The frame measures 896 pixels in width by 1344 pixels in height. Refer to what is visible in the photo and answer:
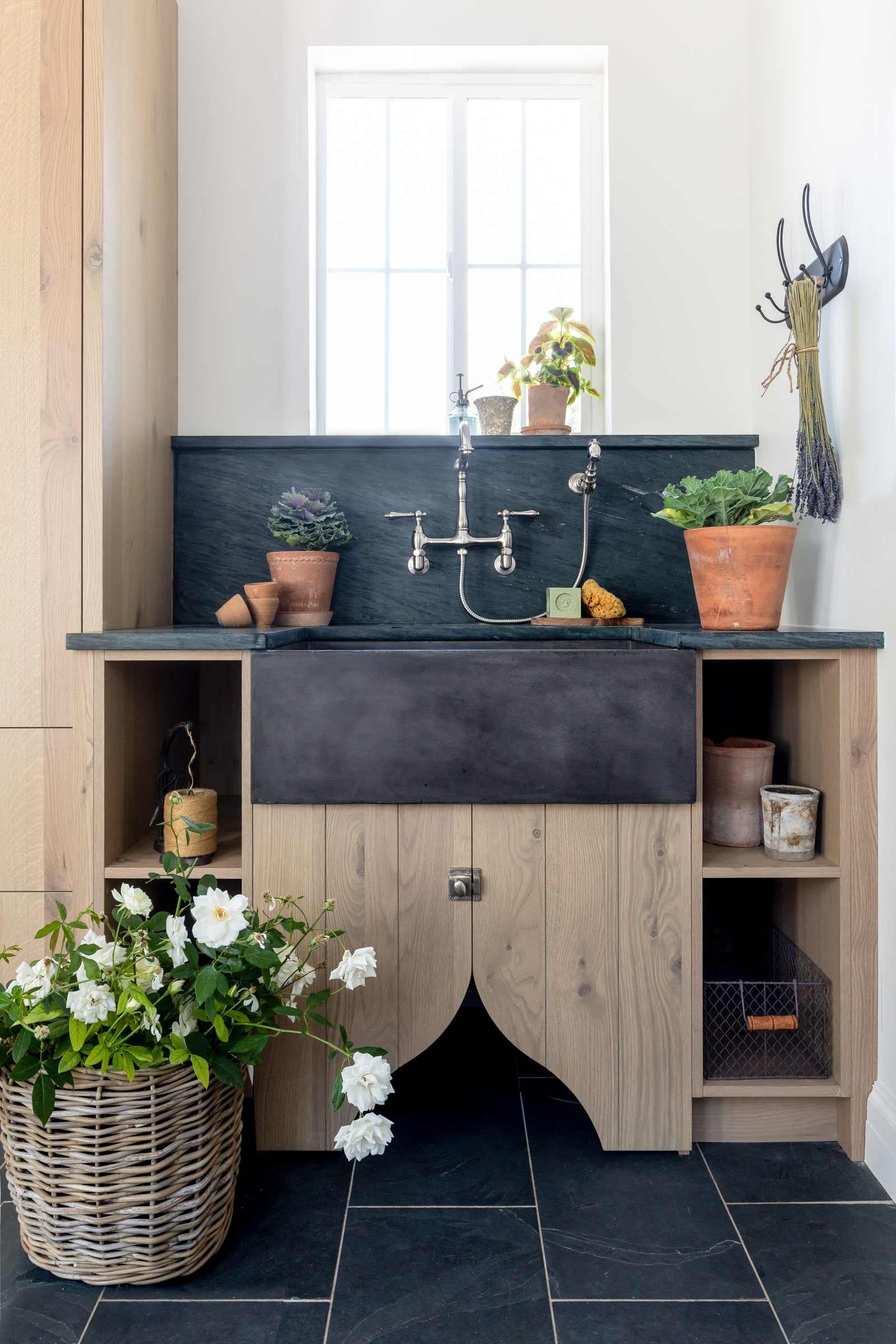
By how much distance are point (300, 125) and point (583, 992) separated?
2110 millimetres

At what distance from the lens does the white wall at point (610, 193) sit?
2.27m

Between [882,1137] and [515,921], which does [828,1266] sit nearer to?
[882,1137]

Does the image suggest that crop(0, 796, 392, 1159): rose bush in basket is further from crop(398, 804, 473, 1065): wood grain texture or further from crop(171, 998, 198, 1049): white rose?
crop(398, 804, 473, 1065): wood grain texture

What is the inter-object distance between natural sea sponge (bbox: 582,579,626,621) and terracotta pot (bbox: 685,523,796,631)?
1.27 ft

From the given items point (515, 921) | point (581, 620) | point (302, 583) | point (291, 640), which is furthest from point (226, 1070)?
point (581, 620)

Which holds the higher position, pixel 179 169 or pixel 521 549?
pixel 179 169

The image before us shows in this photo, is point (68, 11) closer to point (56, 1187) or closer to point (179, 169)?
point (179, 169)

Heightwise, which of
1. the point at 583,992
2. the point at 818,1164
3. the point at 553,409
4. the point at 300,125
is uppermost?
the point at 300,125

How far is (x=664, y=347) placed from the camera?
228 centimetres

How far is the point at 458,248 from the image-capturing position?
8.04 feet

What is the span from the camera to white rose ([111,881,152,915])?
1309 millimetres

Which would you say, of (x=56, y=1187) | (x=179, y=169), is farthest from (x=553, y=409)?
(x=56, y=1187)

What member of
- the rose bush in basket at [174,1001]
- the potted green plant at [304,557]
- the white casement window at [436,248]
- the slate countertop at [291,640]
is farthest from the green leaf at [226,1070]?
the white casement window at [436,248]

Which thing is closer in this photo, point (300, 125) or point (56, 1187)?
point (56, 1187)
